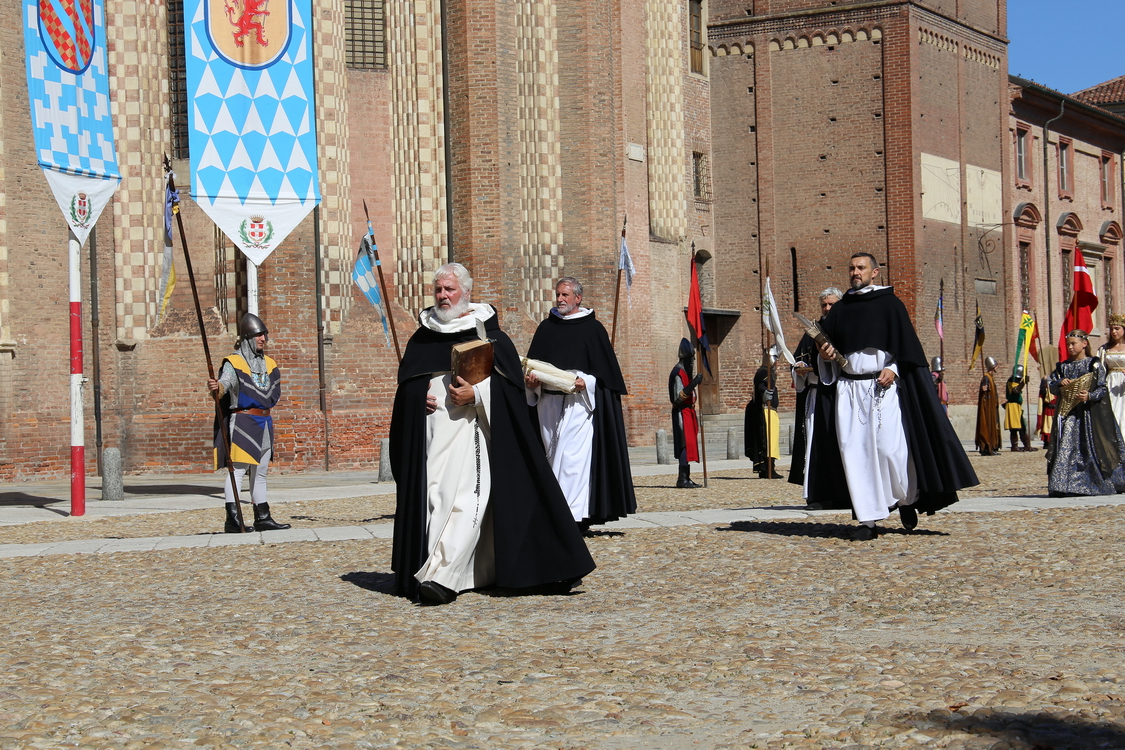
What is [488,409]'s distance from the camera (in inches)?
291

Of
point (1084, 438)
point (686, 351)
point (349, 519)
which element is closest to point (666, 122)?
point (686, 351)

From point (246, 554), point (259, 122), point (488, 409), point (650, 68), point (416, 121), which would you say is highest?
point (650, 68)

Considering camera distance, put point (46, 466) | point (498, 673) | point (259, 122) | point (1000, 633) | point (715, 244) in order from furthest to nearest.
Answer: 1. point (715, 244)
2. point (46, 466)
3. point (259, 122)
4. point (1000, 633)
5. point (498, 673)

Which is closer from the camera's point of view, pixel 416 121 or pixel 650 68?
pixel 416 121

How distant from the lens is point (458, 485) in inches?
286

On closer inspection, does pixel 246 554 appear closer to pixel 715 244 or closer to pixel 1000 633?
pixel 1000 633

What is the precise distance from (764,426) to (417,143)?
353 inches

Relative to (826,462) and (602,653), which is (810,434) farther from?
(602,653)

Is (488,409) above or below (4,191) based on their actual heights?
below

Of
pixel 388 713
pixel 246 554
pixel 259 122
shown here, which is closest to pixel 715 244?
pixel 259 122

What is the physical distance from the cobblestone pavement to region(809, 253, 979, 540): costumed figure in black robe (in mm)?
517

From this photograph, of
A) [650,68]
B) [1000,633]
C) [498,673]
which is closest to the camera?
[498,673]

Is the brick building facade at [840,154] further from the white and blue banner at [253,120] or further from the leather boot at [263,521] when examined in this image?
the leather boot at [263,521]

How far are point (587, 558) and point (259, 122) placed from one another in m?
10.1
